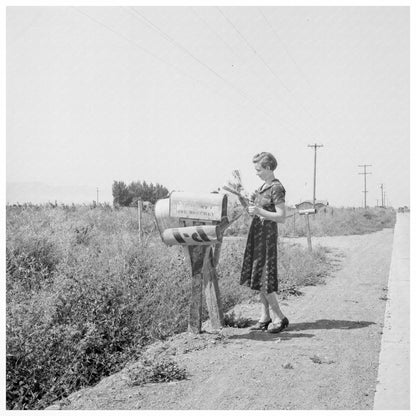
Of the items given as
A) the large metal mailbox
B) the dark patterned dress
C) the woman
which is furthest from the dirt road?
the large metal mailbox

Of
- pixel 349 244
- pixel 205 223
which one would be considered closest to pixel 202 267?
pixel 205 223

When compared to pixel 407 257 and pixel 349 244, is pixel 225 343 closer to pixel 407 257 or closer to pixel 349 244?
pixel 407 257

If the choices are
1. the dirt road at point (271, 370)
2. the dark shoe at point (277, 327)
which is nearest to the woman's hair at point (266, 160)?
the dark shoe at point (277, 327)

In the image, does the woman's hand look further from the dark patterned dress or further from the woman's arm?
the dark patterned dress

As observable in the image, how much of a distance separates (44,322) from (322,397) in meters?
3.07

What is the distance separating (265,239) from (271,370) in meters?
1.42

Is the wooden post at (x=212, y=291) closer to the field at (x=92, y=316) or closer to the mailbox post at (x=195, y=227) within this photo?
the mailbox post at (x=195, y=227)

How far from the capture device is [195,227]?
15.9 ft

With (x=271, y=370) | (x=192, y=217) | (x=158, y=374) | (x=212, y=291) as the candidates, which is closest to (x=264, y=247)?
(x=212, y=291)

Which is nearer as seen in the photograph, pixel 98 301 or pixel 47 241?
pixel 98 301

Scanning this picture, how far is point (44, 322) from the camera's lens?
17.6 ft

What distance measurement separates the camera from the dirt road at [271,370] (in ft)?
11.6

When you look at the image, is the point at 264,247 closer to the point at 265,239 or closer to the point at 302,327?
the point at 265,239

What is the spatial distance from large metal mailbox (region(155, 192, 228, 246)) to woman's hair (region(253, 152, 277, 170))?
0.49 metres
